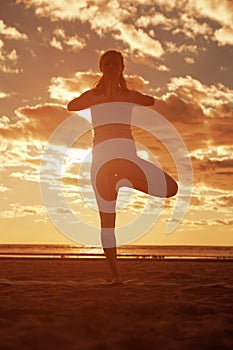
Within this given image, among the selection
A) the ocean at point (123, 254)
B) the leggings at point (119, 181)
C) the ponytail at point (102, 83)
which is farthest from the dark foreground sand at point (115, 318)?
the ocean at point (123, 254)

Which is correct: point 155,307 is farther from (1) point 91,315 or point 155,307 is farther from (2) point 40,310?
(2) point 40,310

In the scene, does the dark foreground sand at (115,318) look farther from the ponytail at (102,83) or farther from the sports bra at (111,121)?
the ponytail at (102,83)

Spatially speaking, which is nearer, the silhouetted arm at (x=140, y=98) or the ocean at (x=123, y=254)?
the silhouetted arm at (x=140, y=98)

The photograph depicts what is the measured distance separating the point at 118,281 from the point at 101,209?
887 millimetres

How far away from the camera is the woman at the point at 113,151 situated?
494 centimetres

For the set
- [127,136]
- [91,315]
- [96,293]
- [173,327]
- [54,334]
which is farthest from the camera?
[127,136]

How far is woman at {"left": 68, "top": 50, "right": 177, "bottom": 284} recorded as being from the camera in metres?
4.94

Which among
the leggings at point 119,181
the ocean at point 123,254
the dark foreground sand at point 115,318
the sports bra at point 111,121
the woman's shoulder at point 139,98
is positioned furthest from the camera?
the ocean at point 123,254

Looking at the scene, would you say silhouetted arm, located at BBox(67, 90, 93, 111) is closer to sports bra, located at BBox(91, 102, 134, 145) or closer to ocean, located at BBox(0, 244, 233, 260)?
sports bra, located at BBox(91, 102, 134, 145)

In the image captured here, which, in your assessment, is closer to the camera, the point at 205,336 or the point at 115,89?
the point at 205,336

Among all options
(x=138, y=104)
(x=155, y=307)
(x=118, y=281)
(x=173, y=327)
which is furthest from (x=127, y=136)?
(x=173, y=327)

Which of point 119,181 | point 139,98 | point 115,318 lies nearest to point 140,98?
point 139,98

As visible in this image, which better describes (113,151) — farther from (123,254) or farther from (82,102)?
(123,254)

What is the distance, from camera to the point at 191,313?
3451 millimetres
